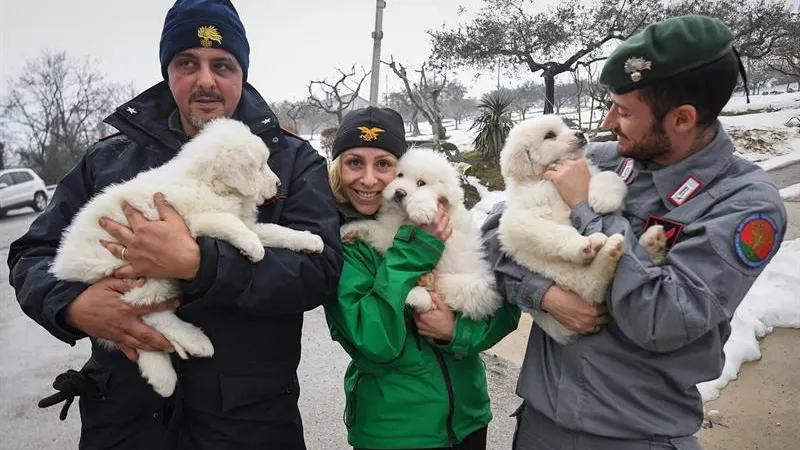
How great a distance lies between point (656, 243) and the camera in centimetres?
183

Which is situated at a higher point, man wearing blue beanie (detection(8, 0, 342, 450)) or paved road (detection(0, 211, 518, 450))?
man wearing blue beanie (detection(8, 0, 342, 450))

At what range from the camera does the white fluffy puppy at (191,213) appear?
1.94m

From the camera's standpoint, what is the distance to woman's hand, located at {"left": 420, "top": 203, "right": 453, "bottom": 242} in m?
2.53

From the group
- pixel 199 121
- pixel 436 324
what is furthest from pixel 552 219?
pixel 199 121

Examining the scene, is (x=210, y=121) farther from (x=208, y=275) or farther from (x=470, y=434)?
(x=470, y=434)

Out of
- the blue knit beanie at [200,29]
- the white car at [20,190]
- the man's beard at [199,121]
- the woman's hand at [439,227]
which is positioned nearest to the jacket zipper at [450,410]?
the woman's hand at [439,227]

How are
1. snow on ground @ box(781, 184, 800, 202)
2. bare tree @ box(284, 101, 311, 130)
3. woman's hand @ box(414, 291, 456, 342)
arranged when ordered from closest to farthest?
1. woman's hand @ box(414, 291, 456, 342)
2. snow on ground @ box(781, 184, 800, 202)
3. bare tree @ box(284, 101, 311, 130)

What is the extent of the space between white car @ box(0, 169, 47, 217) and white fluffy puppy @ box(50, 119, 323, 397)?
22.1m

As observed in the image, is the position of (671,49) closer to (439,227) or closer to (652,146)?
(652,146)

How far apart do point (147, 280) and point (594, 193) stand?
1841 mm

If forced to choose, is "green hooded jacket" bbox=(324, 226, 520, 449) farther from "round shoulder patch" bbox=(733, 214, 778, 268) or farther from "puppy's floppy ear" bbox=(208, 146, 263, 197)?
"round shoulder patch" bbox=(733, 214, 778, 268)

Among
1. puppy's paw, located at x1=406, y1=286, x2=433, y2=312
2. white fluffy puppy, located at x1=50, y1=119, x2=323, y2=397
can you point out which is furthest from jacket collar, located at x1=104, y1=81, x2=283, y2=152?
puppy's paw, located at x1=406, y1=286, x2=433, y2=312

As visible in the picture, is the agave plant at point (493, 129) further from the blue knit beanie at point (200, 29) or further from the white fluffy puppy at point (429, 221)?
the blue knit beanie at point (200, 29)

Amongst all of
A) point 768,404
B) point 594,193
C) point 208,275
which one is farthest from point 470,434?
point 768,404
